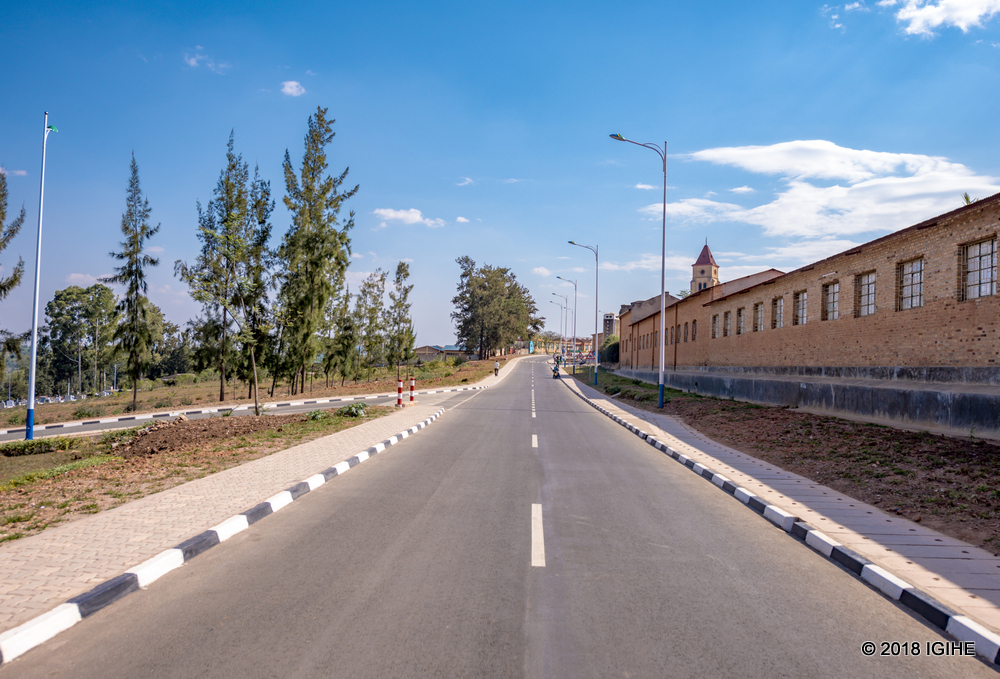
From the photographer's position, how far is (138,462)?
9750 mm

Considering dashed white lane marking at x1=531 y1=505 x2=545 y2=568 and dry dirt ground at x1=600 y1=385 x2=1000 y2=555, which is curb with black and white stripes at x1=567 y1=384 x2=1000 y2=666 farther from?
dashed white lane marking at x1=531 y1=505 x2=545 y2=568

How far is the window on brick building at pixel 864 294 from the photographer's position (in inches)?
672

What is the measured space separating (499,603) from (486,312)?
8840 centimetres

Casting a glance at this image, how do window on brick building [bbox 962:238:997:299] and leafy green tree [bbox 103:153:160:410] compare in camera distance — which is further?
leafy green tree [bbox 103:153:160:410]

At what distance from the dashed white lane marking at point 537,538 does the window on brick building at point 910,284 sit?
43.2 feet

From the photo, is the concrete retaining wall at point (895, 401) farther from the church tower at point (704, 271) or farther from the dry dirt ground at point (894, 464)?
the church tower at point (704, 271)

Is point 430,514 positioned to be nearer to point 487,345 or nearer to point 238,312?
point 238,312

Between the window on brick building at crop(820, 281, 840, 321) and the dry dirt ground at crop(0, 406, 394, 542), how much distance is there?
1615 centimetres

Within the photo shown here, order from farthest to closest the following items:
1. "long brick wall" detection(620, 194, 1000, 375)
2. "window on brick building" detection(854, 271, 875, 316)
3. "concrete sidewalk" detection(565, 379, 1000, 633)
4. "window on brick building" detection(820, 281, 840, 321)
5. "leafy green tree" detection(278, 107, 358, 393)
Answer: "leafy green tree" detection(278, 107, 358, 393), "window on brick building" detection(820, 281, 840, 321), "window on brick building" detection(854, 271, 875, 316), "long brick wall" detection(620, 194, 1000, 375), "concrete sidewalk" detection(565, 379, 1000, 633)

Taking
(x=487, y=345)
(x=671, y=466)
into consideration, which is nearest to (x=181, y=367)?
(x=487, y=345)

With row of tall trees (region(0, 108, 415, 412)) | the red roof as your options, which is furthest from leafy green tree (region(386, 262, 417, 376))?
the red roof

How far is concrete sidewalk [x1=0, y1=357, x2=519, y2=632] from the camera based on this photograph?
4105 millimetres

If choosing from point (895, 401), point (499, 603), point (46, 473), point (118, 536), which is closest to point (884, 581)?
point (499, 603)

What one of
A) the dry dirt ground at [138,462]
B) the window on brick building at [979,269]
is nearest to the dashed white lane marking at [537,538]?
the dry dirt ground at [138,462]
